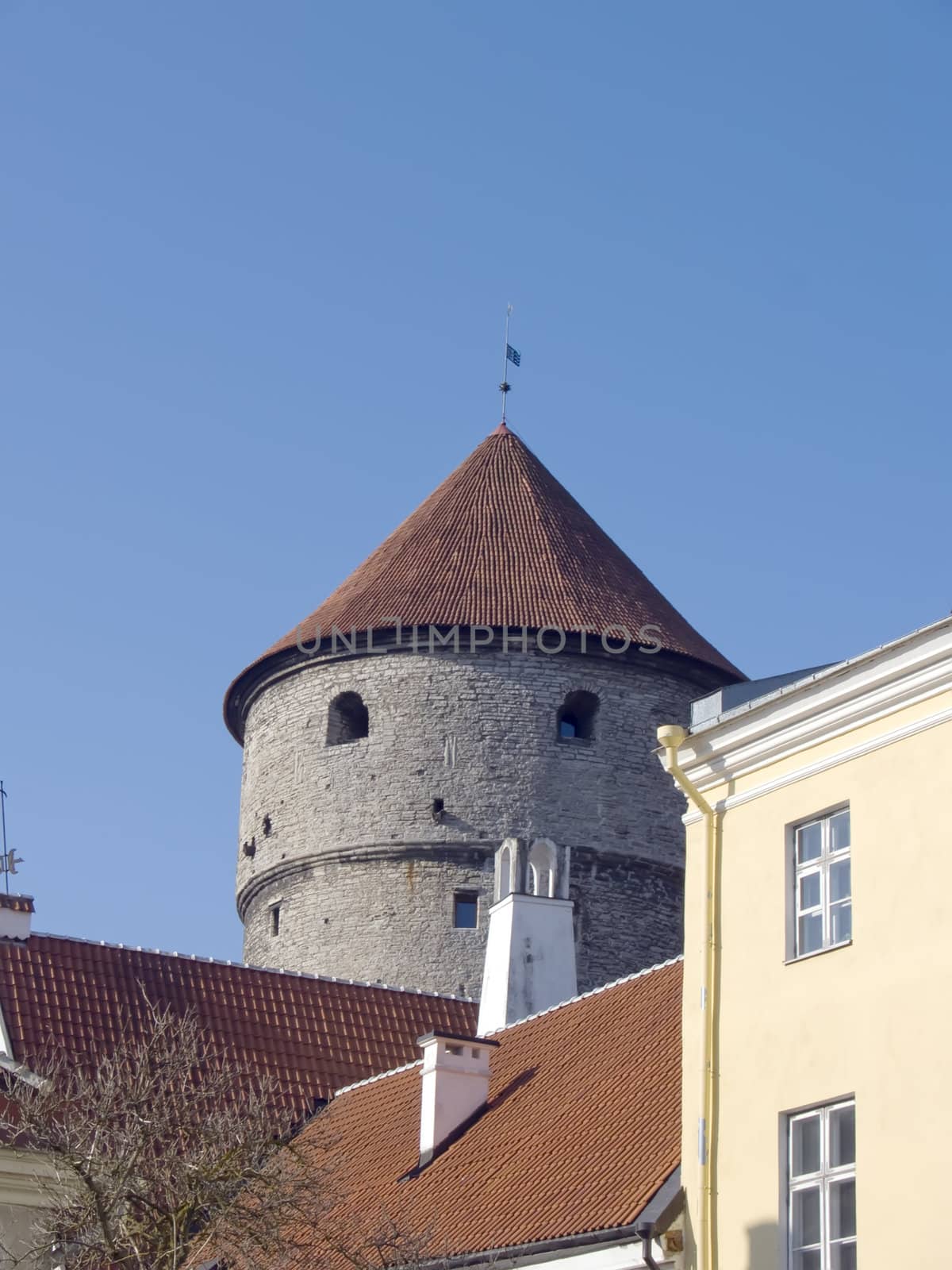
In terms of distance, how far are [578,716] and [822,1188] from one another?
17.1 m

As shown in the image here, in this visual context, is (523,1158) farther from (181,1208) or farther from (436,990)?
(436,990)

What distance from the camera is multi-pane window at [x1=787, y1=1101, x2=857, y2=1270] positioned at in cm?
1080

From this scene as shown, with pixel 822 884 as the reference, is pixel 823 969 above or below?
below

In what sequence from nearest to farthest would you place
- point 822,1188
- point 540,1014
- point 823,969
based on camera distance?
point 822,1188
point 823,969
point 540,1014

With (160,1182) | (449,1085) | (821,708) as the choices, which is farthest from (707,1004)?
(449,1085)

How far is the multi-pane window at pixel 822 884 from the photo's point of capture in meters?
11.4

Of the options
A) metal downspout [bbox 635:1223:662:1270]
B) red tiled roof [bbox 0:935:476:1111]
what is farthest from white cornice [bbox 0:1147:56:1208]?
metal downspout [bbox 635:1223:662:1270]

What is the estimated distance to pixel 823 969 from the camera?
1132 cm

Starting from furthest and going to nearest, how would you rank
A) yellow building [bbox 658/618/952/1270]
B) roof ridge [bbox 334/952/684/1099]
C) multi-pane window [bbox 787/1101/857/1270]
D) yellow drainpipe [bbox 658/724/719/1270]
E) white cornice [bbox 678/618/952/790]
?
roof ridge [bbox 334/952/684/1099] < yellow drainpipe [bbox 658/724/719/1270] < white cornice [bbox 678/618/952/790] < multi-pane window [bbox 787/1101/857/1270] < yellow building [bbox 658/618/952/1270]

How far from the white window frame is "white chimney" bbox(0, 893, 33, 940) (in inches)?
401

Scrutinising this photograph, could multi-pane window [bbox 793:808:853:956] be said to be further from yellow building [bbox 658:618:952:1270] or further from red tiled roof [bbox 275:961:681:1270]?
red tiled roof [bbox 275:961:681:1270]

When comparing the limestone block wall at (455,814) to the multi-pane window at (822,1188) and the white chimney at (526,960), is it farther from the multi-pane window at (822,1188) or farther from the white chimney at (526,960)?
the multi-pane window at (822,1188)

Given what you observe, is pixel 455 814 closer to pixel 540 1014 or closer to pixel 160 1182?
pixel 540 1014

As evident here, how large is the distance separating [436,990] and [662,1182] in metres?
13.9
